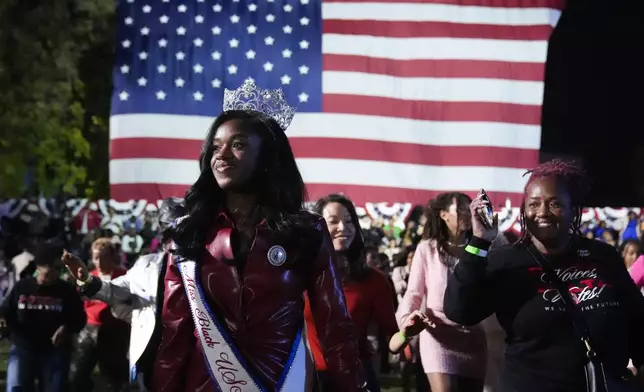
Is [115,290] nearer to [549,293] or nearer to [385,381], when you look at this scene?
[549,293]

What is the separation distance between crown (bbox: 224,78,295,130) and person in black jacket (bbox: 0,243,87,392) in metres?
5.58

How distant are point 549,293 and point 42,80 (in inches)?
868

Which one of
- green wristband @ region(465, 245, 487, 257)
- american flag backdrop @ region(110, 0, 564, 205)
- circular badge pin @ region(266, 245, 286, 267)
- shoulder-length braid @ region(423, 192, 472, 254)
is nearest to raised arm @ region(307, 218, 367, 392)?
circular badge pin @ region(266, 245, 286, 267)

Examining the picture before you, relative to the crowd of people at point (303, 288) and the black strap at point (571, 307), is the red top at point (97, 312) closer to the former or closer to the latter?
the crowd of people at point (303, 288)

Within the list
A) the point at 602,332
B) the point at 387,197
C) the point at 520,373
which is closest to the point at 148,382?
the point at 520,373

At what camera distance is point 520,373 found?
4098mm

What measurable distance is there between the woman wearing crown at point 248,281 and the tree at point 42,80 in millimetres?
20998

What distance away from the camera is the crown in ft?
12.1

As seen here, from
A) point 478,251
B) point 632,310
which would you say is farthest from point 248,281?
point 632,310

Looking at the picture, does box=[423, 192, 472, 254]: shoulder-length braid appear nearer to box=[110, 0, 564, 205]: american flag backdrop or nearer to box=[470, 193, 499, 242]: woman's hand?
box=[470, 193, 499, 242]: woman's hand

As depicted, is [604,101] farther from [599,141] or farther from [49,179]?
[49,179]

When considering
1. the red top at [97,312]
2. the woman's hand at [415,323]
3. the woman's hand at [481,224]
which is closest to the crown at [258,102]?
the woman's hand at [481,224]

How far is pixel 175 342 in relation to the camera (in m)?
3.31

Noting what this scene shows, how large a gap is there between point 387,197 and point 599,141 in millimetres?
9465
